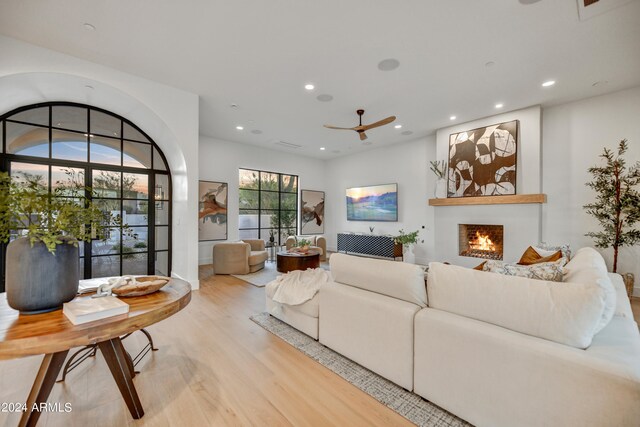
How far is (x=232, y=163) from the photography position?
22.9 ft

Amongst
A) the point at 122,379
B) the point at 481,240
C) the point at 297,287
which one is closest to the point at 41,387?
the point at 122,379

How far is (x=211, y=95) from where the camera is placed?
4.36 metres

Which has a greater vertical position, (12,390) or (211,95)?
(211,95)

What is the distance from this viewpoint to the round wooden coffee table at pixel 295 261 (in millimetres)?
4961

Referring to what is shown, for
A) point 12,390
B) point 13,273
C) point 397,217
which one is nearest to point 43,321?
point 13,273

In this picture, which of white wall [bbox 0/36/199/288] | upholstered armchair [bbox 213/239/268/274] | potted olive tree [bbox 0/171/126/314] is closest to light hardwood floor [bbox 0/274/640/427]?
potted olive tree [bbox 0/171/126/314]

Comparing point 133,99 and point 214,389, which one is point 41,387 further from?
point 133,99

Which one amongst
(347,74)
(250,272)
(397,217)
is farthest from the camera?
(397,217)

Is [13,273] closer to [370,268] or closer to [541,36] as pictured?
[370,268]

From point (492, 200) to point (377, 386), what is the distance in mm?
4592

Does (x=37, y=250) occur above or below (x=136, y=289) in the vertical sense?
above

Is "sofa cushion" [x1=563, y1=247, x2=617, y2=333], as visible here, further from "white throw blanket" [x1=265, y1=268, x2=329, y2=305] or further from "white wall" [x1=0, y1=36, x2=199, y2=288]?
"white wall" [x1=0, y1=36, x2=199, y2=288]

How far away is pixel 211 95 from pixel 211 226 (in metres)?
3.31

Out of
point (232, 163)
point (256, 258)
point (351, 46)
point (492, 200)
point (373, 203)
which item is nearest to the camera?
point (351, 46)
